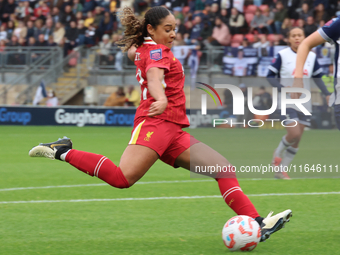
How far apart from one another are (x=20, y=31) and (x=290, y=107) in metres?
18.9

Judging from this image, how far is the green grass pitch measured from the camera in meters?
4.38

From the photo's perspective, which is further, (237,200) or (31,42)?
(31,42)

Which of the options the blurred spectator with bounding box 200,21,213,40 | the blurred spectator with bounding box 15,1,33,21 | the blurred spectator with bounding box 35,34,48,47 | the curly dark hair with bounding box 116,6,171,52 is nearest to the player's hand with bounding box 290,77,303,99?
the curly dark hair with bounding box 116,6,171,52

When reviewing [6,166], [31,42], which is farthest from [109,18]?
[6,166]

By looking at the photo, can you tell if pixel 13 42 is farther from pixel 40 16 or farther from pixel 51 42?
pixel 51 42

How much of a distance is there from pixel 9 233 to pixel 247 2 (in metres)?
15.7

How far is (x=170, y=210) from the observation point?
585cm

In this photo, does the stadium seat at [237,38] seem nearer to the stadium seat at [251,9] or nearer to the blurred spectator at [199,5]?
the stadium seat at [251,9]

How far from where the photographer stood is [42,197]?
6668mm

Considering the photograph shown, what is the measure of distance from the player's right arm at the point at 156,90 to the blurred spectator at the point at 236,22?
49.3ft

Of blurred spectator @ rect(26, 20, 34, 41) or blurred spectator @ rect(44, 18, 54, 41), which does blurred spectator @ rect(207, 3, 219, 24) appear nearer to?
blurred spectator @ rect(44, 18, 54, 41)

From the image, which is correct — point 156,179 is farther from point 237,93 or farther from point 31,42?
point 31,42

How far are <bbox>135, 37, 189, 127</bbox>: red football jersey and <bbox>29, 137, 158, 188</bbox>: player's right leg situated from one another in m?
0.30

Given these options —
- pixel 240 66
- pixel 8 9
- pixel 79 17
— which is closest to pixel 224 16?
pixel 240 66
